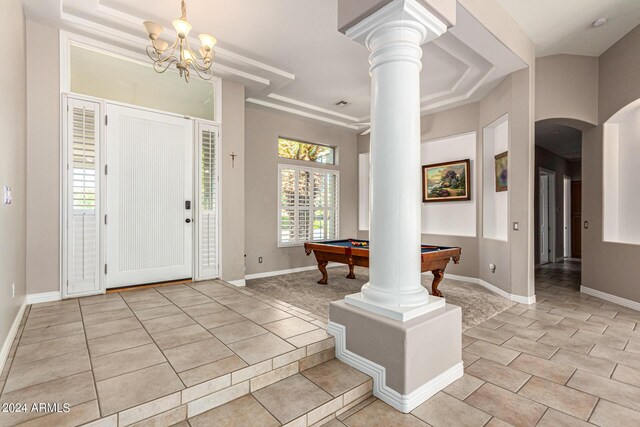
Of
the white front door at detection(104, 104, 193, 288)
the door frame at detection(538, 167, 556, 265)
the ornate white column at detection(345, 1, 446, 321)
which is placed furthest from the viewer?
the door frame at detection(538, 167, 556, 265)

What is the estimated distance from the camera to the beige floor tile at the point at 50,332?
94.9 inches

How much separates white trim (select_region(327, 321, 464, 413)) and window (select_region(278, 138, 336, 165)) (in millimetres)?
4601

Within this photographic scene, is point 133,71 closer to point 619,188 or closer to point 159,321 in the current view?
point 159,321

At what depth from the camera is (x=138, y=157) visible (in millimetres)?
3990

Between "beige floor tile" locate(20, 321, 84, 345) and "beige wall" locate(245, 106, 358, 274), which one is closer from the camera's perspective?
"beige floor tile" locate(20, 321, 84, 345)

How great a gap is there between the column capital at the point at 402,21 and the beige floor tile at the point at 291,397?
2.46 m

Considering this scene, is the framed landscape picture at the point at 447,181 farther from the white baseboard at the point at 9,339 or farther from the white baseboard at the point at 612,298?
the white baseboard at the point at 9,339

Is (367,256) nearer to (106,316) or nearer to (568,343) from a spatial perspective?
(568,343)

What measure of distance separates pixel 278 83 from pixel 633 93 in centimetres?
468

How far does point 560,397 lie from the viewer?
2.11 meters

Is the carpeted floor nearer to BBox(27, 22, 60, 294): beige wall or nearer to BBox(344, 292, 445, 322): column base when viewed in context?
BBox(344, 292, 445, 322): column base

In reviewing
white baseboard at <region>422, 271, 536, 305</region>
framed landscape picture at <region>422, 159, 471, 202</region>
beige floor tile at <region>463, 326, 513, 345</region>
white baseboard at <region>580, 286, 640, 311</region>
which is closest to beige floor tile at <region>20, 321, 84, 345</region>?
beige floor tile at <region>463, 326, 513, 345</region>

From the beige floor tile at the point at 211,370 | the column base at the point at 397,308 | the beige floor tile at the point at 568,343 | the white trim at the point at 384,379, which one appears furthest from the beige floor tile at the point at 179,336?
the beige floor tile at the point at 568,343

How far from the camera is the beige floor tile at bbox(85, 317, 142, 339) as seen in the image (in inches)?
99.4
